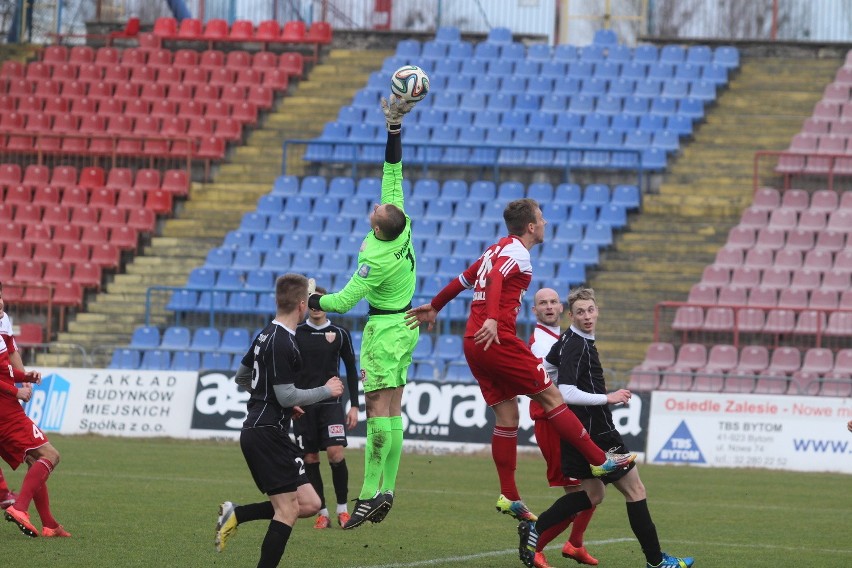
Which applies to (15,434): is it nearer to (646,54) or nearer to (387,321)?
(387,321)

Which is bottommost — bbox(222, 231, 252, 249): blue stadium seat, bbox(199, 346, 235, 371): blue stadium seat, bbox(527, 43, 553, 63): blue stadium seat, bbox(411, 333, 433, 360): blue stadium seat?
bbox(199, 346, 235, 371): blue stadium seat

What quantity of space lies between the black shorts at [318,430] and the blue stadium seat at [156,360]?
11.7 metres

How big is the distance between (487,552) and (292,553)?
148 cm

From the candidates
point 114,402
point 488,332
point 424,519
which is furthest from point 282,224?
point 488,332

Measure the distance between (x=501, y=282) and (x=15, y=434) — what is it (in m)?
4.09

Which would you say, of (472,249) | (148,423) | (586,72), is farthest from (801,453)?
(586,72)

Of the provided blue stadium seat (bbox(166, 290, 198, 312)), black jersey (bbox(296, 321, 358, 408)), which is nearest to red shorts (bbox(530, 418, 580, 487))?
black jersey (bbox(296, 321, 358, 408))

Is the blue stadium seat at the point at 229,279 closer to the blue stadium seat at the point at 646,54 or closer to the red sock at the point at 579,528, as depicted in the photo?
the blue stadium seat at the point at 646,54

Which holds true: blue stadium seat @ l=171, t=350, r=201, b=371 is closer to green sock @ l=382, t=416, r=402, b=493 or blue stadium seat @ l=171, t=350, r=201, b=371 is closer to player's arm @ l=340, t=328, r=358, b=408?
player's arm @ l=340, t=328, r=358, b=408

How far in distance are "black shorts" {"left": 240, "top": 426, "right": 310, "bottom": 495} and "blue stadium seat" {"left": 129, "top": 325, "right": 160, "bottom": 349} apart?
16872mm

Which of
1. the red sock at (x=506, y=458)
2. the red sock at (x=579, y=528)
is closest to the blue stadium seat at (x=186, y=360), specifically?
the red sock at (x=506, y=458)

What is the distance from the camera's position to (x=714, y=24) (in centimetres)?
3809

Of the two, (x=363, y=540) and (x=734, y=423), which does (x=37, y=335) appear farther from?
(x=363, y=540)

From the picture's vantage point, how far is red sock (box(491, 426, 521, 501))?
9773 millimetres
